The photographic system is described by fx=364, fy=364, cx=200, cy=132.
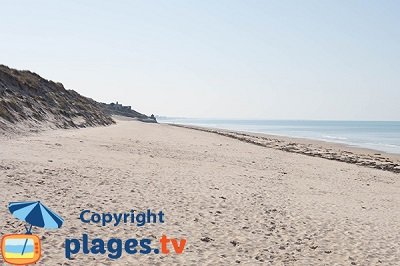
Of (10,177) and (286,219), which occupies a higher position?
(10,177)

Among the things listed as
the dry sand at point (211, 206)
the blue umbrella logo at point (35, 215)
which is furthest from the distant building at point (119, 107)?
the blue umbrella logo at point (35, 215)

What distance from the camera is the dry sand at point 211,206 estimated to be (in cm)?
863

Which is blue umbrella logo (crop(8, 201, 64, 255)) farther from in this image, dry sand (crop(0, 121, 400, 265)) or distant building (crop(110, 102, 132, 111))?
distant building (crop(110, 102, 132, 111))

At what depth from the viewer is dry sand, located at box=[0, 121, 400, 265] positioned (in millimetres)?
8633

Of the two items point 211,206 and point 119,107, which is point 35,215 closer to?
point 211,206

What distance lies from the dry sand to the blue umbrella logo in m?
0.21

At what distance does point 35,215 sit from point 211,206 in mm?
5940

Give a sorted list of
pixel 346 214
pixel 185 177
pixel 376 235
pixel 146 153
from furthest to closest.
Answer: pixel 146 153, pixel 185 177, pixel 346 214, pixel 376 235

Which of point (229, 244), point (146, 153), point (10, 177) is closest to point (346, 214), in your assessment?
point (229, 244)

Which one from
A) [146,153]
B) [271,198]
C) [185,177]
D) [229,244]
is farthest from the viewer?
[146,153]

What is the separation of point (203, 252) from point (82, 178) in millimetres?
7143

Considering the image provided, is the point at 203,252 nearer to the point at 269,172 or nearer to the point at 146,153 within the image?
the point at 269,172

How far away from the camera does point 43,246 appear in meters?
7.52

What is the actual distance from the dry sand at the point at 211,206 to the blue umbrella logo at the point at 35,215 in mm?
206
